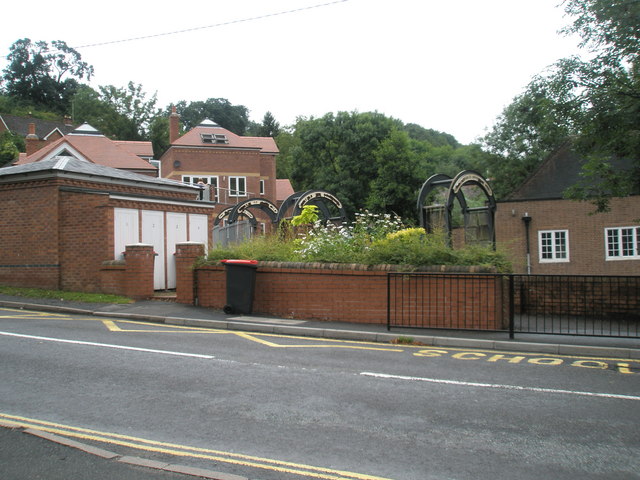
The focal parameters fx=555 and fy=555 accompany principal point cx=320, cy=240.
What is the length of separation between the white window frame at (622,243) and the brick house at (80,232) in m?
20.7

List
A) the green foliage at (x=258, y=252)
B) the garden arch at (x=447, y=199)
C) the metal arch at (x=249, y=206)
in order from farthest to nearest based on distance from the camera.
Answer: the metal arch at (x=249, y=206) < the garden arch at (x=447, y=199) < the green foliage at (x=258, y=252)

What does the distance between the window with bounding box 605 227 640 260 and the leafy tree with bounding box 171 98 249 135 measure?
83728 mm

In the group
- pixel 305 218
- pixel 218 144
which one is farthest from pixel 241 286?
pixel 218 144

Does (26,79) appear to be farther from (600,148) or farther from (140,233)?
(600,148)

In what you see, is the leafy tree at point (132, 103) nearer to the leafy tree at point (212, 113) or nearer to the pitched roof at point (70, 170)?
the leafy tree at point (212, 113)

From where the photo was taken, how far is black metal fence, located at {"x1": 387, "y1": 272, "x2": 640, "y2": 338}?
36.7 feet

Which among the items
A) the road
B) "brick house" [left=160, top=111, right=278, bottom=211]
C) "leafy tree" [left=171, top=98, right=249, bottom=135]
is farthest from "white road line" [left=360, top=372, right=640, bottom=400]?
"leafy tree" [left=171, top=98, right=249, bottom=135]

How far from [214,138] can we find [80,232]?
36.4m

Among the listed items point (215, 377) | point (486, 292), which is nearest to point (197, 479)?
point (215, 377)

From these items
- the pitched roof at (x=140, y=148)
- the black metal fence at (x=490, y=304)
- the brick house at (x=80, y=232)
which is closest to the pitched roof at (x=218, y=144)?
the pitched roof at (x=140, y=148)

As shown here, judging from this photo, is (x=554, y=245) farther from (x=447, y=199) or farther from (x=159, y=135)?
(x=159, y=135)

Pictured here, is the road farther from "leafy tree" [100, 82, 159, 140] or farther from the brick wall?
"leafy tree" [100, 82, 159, 140]

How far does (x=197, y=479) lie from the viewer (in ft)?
13.7

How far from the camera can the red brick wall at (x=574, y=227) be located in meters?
26.8
